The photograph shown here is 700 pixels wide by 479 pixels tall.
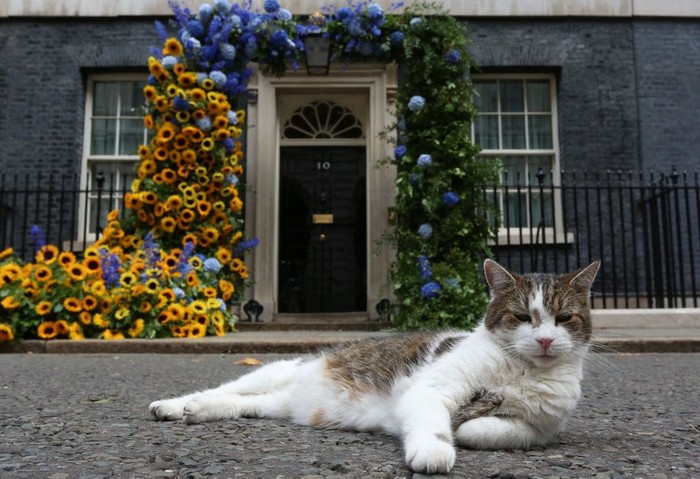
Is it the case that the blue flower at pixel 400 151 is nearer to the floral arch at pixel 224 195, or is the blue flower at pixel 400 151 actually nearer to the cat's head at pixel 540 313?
the floral arch at pixel 224 195

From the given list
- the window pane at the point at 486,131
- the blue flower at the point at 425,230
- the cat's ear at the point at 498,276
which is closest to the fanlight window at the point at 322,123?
the window pane at the point at 486,131

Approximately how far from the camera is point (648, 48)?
1041 cm

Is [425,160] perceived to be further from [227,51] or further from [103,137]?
[103,137]

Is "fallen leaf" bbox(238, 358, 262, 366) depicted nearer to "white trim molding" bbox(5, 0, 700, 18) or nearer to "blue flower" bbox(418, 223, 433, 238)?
"blue flower" bbox(418, 223, 433, 238)

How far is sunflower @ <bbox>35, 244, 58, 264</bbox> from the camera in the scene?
7108 millimetres

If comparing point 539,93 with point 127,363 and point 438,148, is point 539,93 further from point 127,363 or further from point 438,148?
point 127,363

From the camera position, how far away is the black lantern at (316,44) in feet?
28.5

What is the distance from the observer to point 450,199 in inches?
304

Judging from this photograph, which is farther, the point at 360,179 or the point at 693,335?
the point at 360,179

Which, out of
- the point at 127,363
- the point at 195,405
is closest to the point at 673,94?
the point at 127,363

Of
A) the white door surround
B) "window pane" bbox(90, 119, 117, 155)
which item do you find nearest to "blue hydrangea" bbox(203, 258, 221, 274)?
the white door surround

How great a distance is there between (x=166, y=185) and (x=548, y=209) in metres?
6.18

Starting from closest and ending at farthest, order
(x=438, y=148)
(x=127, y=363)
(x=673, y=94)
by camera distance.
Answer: (x=127, y=363) → (x=438, y=148) → (x=673, y=94)

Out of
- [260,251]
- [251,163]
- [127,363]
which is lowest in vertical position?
[127,363]
